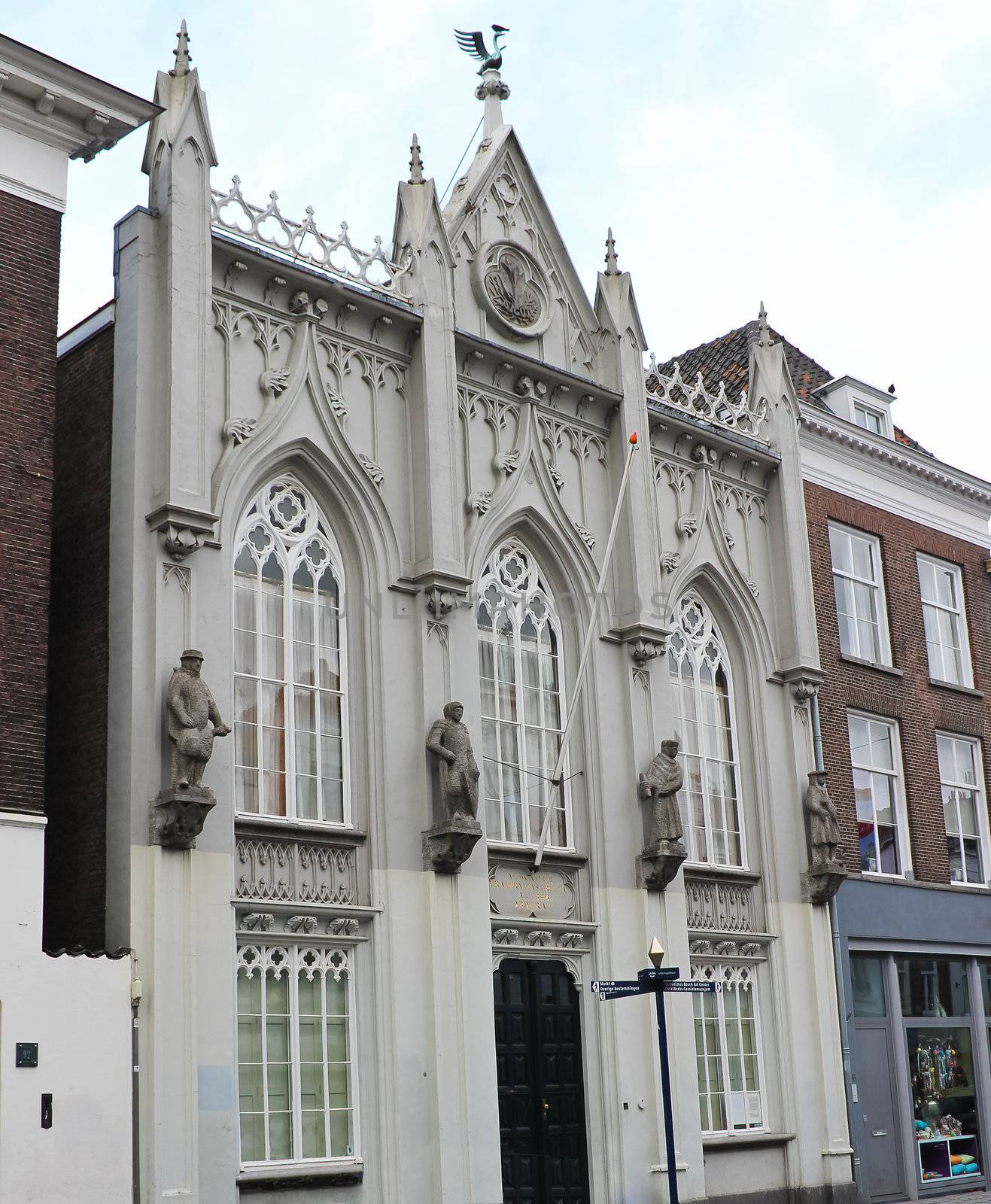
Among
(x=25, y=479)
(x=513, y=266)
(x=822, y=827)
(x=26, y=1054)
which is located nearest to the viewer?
(x=26, y=1054)

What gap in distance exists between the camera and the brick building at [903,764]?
25.0m

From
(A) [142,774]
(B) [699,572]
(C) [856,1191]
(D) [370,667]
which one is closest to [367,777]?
(D) [370,667]

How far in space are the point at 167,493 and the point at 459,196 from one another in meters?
7.89

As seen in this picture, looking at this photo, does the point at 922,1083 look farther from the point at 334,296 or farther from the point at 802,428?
the point at 334,296

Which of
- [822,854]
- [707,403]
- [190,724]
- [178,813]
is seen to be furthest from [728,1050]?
[190,724]

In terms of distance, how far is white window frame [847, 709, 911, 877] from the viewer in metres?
26.5

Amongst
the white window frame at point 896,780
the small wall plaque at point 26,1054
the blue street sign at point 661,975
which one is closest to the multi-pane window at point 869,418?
the white window frame at point 896,780

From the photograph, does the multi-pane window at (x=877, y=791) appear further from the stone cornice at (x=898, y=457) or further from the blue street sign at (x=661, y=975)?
the blue street sign at (x=661, y=975)

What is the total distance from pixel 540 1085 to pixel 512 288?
10825 mm

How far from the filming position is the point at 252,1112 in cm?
1692

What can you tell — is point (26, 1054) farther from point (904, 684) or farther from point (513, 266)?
point (904, 684)

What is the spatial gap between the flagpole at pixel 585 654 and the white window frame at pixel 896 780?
6404mm

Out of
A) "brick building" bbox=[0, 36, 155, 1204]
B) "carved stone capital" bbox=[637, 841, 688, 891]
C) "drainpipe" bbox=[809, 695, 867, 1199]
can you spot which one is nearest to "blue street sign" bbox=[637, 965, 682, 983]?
"carved stone capital" bbox=[637, 841, 688, 891]

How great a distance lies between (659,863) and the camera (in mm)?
21328
